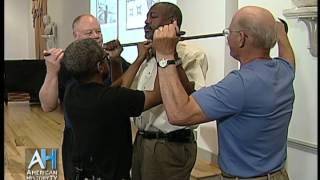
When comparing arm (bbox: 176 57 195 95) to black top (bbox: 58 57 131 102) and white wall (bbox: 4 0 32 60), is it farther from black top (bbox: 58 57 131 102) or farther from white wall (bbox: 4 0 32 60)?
white wall (bbox: 4 0 32 60)

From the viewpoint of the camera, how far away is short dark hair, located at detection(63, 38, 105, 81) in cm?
112

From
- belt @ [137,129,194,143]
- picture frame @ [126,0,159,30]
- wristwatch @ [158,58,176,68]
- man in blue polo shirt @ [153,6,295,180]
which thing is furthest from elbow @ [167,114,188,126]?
picture frame @ [126,0,159,30]

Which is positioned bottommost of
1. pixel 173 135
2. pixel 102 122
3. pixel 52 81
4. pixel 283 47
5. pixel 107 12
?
pixel 173 135

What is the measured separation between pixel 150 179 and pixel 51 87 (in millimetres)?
506

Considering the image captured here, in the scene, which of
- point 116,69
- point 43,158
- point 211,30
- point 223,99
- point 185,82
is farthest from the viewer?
point 211,30

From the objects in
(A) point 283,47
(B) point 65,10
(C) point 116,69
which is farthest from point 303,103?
(B) point 65,10

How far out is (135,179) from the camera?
1.53 metres

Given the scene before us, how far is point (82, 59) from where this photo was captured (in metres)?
1.12

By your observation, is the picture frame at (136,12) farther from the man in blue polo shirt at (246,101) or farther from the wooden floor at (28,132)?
the man in blue polo shirt at (246,101)

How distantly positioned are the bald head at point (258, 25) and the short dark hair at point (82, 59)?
15.2 inches

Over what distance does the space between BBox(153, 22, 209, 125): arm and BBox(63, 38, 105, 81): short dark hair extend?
0.62ft

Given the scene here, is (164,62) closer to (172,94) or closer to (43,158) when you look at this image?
(172,94)

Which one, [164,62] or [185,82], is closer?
[164,62]

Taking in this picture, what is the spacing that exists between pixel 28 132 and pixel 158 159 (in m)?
0.59
